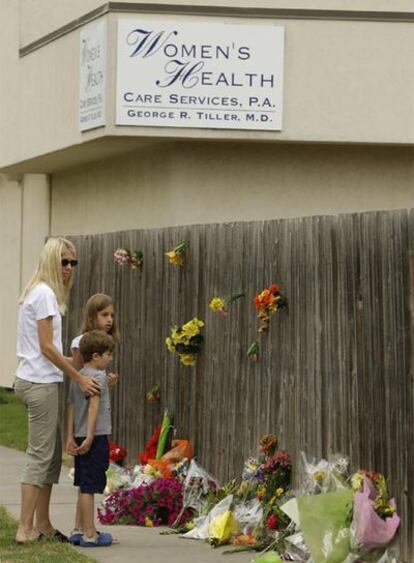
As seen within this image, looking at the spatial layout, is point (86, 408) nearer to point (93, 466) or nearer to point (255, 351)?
point (93, 466)

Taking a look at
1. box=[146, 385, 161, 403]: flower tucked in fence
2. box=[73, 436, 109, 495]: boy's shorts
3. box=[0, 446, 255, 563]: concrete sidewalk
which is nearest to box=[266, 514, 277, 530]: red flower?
box=[0, 446, 255, 563]: concrete sidewalk

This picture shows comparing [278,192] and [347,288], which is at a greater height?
[278,192]

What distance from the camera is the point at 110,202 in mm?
19641

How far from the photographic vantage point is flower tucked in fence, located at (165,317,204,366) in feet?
39.2

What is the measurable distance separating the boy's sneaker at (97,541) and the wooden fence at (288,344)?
1.35 meters

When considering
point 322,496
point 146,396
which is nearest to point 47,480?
point 322,496

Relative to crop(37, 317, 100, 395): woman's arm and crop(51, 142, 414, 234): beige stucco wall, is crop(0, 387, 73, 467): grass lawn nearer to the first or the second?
crop(51, 142, 414, 234): beige stucco wall

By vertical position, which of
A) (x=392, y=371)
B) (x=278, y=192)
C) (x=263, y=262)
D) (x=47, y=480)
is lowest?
(x=47, y=480)

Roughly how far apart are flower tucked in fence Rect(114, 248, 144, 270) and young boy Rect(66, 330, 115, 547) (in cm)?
326

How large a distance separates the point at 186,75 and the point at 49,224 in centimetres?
704

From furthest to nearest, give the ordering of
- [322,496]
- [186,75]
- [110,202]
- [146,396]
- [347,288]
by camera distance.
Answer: [110,202] < [186,75] < [146,396] < [347,288] < [322,496]

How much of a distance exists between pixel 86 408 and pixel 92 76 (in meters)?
7.99

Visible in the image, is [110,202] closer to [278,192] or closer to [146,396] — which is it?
[278,192]

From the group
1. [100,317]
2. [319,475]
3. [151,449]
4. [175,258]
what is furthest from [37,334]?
[151,449]
